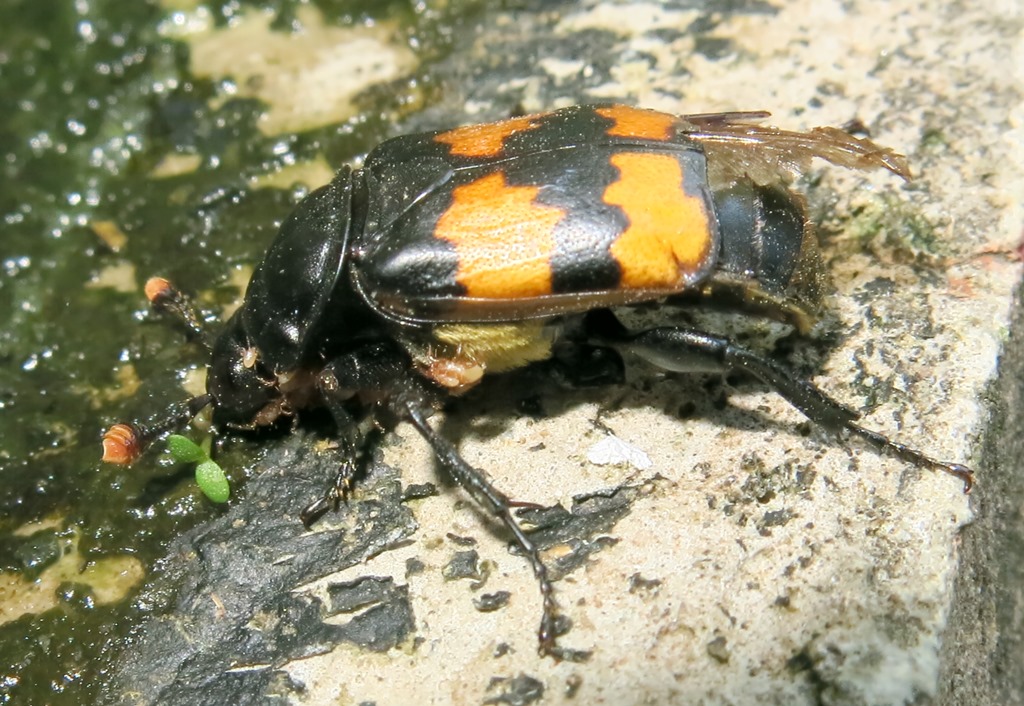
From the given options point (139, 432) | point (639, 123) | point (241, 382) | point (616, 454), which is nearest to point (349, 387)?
point (241, 382)

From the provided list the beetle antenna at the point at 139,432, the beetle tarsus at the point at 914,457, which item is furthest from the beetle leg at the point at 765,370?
the beetle antenna at the point at 139,432

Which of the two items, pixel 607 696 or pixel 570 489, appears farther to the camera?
pixel 570 489

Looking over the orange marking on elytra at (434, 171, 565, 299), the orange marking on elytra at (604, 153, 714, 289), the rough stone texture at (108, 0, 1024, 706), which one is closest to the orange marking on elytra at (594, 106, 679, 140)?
the orange marking on elytra at (604, 153, 714, 289)

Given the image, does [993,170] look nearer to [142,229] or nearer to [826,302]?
[826,302]

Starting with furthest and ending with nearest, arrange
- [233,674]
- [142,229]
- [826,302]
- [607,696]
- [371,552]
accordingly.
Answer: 1. [142,229]
2. [826,302]
3. [371,552]
4. [233,674]
5. [607,696]

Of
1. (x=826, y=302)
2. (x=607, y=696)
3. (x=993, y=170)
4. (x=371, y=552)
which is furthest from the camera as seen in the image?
(x=993, y=170)

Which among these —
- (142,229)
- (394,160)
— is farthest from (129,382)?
(394,160)
